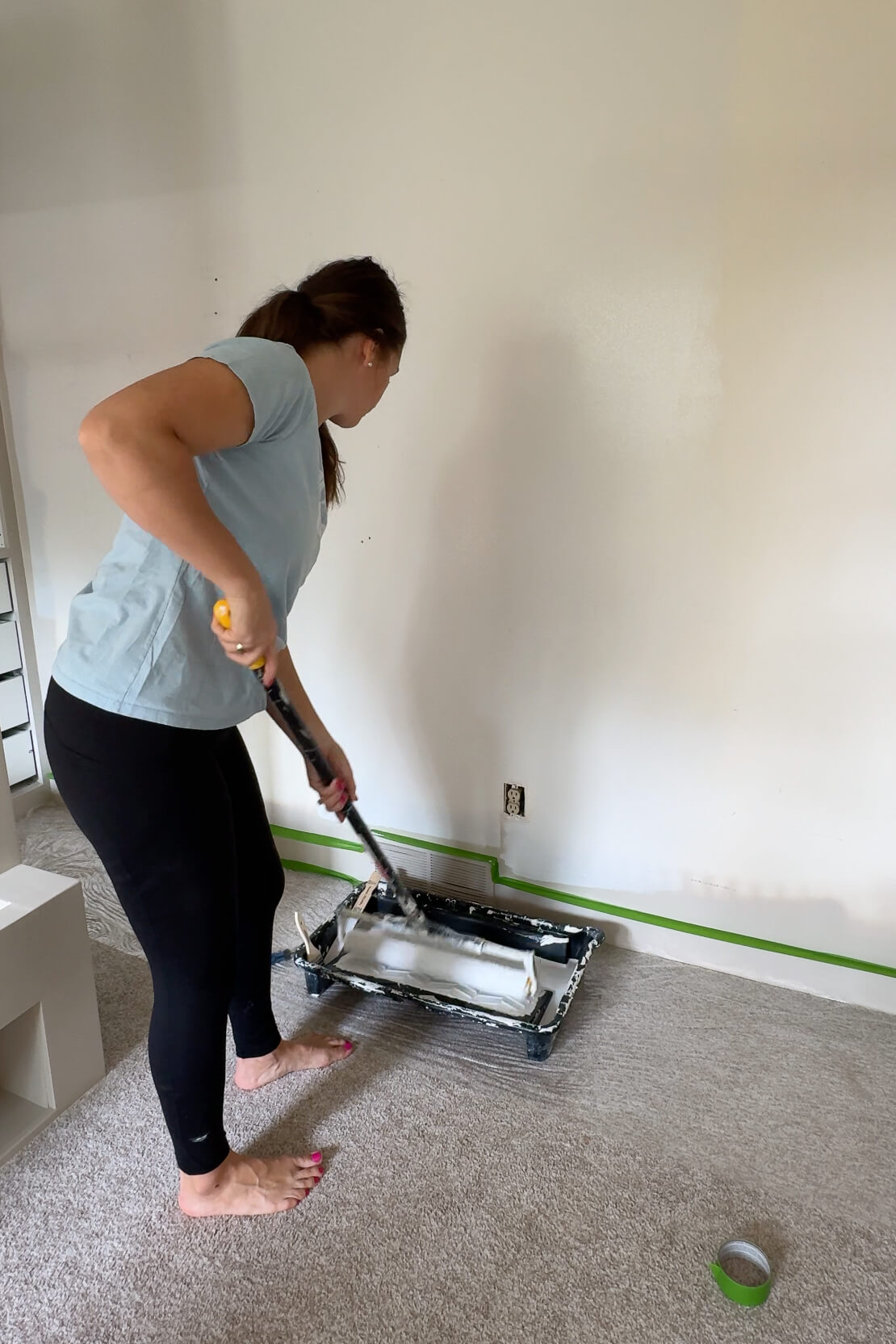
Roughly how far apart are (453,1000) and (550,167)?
166 centimetres

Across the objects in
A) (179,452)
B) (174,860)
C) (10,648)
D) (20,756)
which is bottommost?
(20,756)

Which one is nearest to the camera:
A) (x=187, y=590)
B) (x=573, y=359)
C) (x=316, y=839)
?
(x=187, y=590)

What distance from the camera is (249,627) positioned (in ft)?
3.02

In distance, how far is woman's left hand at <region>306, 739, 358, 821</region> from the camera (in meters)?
1.40

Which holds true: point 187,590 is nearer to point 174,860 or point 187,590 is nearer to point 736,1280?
point 174,860

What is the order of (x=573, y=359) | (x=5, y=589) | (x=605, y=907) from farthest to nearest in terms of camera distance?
1. (x=5, y=589)
2. (x=605, y=907)
3. (x=573, y=359)

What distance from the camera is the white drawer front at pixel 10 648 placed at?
247 cm

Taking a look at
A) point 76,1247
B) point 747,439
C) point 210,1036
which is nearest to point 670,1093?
point 210,1036

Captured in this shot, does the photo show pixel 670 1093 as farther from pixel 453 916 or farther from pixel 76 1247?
pixel 76 1247

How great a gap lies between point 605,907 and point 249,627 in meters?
1.35

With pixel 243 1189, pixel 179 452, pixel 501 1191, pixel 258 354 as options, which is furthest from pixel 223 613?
pixel 501 1191

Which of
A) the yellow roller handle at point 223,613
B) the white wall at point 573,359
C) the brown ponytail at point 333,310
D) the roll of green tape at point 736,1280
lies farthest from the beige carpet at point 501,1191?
the brown ponytail at point 333,310

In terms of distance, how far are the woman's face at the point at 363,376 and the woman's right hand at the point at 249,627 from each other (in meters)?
0.36

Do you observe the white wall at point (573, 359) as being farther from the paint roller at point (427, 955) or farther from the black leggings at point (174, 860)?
the black leggings at point (174, 860)
